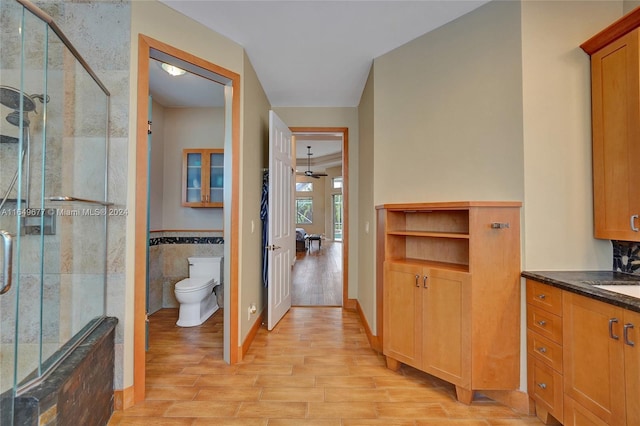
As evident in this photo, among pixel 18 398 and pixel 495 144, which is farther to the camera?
pixel 495 144

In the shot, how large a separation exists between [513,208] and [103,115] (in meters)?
2.70

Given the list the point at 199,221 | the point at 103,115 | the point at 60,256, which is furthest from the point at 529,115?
the point at 199,221

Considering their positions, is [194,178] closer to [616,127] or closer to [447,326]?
[447,326]

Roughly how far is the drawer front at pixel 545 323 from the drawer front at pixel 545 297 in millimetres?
29

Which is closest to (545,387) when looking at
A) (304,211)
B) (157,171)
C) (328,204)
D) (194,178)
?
(194,178)

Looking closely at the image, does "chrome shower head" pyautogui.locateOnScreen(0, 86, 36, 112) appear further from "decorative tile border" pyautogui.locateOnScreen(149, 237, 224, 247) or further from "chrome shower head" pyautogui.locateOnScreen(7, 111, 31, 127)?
"decorative tile border" pyautogui.locateOnScreen(149, 237, 224, 247)

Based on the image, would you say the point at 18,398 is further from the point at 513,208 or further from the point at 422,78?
the point at 422,78

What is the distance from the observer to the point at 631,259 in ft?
5.77

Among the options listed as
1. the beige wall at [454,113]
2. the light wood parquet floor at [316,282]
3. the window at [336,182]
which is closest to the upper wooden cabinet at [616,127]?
the beige wall at [454,113]

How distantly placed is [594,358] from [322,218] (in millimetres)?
11673

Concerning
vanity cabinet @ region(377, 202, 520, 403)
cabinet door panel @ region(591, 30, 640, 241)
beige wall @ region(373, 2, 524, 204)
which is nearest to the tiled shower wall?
beige wall @ region(373, 2, 524, 204)

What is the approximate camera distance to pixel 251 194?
2816 millimetres

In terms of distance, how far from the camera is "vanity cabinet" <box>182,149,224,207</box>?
3.58 m

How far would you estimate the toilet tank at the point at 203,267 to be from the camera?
3385mm
